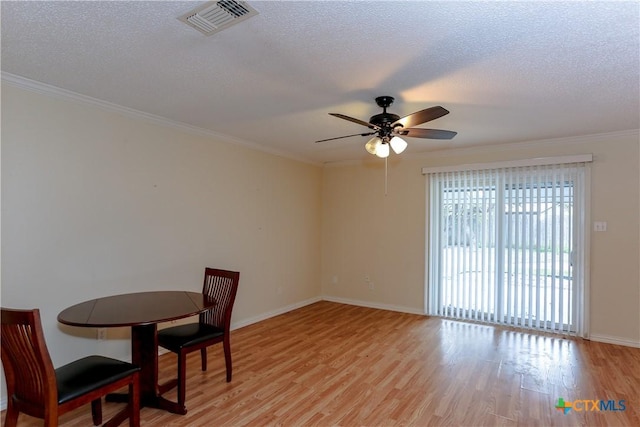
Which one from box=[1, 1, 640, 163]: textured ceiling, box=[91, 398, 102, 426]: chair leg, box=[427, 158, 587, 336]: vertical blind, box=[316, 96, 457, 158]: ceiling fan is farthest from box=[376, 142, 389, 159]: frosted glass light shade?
box=[91, 398, 102, 426]: chair leg

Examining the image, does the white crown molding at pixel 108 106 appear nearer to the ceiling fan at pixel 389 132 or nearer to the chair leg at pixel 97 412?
the ceiling fan at pixel 389 132

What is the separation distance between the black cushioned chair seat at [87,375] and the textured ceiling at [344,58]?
76.1 inches

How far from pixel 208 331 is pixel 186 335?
7.1 inches

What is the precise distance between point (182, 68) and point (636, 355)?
16.3 ft

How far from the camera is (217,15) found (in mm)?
1757

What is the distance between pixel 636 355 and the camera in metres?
3.54

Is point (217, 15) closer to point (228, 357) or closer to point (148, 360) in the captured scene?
point (148, 360)

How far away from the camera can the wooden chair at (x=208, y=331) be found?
254 centimetres

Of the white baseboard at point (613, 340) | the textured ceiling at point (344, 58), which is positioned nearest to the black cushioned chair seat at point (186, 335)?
the textured ceiling at point (344, 58)

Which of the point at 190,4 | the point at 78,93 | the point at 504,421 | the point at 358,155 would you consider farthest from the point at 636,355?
the point at 78,93

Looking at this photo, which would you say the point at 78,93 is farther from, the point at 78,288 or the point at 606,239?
the point at 606,239

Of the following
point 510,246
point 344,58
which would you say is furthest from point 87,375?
point 510,246

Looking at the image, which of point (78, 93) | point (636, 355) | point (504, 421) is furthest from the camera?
point (636, 355)

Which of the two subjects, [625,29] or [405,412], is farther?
[405,412]
